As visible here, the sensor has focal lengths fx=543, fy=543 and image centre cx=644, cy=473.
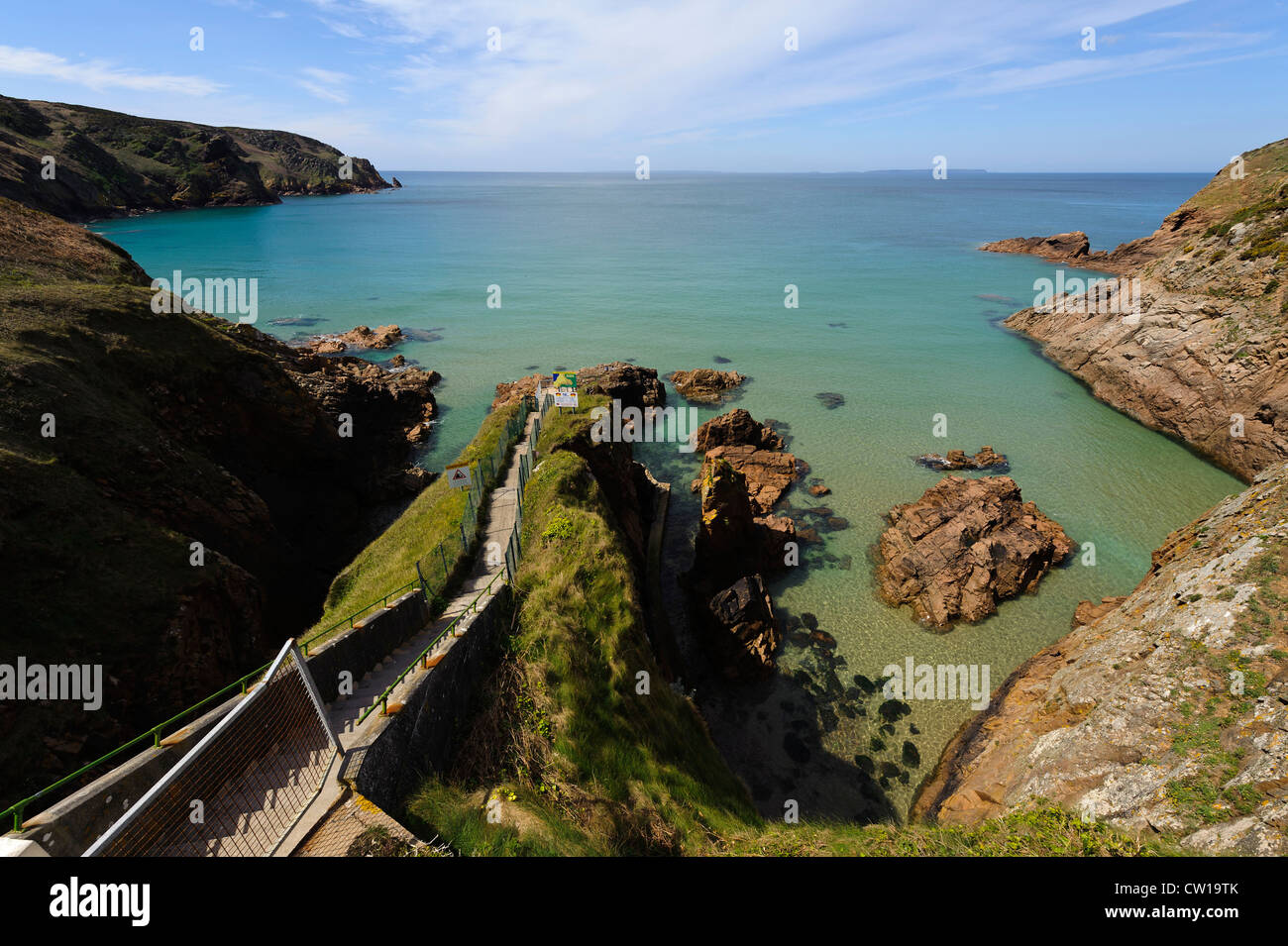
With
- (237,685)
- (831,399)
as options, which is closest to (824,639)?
(237,685)

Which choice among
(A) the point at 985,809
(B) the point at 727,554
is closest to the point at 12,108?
(B) the point at 727,554

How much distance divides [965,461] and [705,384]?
67.9ft

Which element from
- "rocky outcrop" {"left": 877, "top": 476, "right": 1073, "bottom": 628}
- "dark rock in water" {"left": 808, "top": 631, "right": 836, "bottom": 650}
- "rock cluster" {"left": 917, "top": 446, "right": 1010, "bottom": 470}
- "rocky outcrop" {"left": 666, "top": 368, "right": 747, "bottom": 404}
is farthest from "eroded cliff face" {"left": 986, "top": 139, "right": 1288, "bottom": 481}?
"rocky outcrop" {"left": 666, "top": 368, "right": 747, "bottom": 404}

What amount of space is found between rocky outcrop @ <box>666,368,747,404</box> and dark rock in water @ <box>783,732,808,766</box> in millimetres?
30625

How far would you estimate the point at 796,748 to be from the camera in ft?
60.7

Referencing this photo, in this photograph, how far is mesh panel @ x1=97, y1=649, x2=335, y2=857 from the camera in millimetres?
6648

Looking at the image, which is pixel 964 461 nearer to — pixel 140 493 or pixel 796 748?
pixel 796 748

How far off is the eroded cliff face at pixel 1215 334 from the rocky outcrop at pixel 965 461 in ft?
43.3

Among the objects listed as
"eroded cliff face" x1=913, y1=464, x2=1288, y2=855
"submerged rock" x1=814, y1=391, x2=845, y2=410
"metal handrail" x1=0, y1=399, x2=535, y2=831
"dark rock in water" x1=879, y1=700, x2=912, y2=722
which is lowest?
"dark rock in water" x1=879, y1=700, x2=912, y2=722

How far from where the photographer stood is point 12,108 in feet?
409

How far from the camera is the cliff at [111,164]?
346 ft

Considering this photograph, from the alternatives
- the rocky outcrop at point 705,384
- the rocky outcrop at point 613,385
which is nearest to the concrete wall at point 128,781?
the rocky outcrop at point 613,385

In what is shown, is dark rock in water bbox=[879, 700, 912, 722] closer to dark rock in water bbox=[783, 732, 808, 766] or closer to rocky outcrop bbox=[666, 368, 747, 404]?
dark rock in water bbox=[783, 732, 808, 766]

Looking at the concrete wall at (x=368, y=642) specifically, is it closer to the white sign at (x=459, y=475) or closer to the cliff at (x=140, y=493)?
the white sign at (x=459, y=475)
